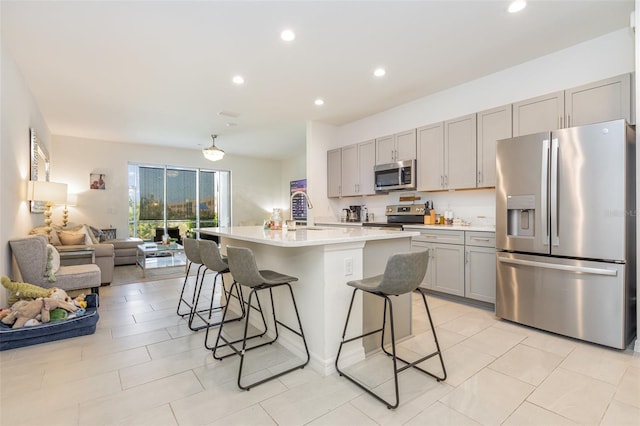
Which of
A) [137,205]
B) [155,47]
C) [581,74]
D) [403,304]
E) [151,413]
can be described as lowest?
[151,413]

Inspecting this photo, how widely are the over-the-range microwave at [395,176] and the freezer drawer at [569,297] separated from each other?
5.55 ft

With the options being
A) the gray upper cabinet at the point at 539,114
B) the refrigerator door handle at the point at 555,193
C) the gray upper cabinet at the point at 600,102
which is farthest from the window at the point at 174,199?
the gray upper cabinet at the point at 600,102

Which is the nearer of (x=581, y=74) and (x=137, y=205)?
(x=581, y=74)

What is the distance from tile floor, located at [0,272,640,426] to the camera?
168 centimetres

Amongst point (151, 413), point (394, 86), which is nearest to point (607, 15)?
point (394, 86)

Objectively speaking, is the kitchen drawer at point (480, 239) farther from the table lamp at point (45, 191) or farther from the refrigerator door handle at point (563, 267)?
the table lamp at point (45, 191)

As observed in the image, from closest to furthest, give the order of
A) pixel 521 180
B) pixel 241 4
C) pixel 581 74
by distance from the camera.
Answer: pixel 241 4 → pixel 521 180 → pixel 581 74

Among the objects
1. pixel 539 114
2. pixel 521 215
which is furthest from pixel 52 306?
pixel 539 114

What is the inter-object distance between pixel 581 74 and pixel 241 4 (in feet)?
10.8

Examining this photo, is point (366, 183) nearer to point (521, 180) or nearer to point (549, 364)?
point (521, 180)

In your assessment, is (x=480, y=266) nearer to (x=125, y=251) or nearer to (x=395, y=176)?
(x=395, y=176)

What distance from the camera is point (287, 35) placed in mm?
2854

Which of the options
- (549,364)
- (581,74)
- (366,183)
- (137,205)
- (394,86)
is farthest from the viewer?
(137,205)

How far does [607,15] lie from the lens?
8.72 feet
